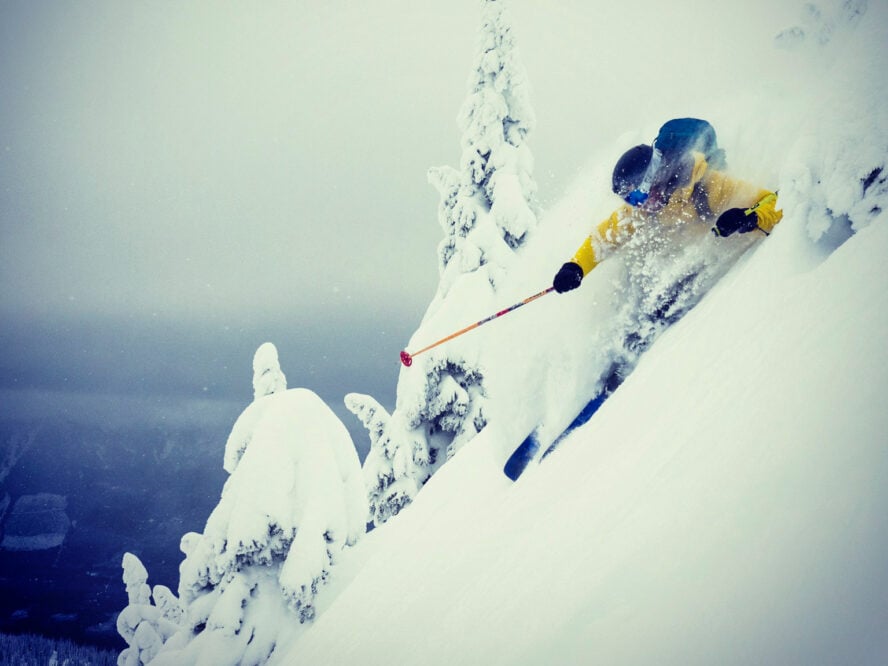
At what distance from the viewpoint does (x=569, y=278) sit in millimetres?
4516

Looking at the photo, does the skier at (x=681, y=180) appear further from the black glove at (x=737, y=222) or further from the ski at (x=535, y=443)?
the ski at (x=535, y=443)

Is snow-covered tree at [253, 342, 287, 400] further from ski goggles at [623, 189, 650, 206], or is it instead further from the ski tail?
ski goggles at [623, 189, 650, 206]

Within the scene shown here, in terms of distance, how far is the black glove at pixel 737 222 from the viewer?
355 cm

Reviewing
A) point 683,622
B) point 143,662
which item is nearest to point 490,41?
point 683,622

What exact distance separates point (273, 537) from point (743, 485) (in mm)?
8275

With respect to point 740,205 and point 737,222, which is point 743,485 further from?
point 740,205

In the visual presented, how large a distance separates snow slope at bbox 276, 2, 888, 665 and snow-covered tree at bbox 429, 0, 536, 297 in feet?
21.2

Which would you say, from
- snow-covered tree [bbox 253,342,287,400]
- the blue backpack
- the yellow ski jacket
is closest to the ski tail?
the yellow ski jacket

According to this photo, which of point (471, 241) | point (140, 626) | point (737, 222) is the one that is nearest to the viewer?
point (737, 222)

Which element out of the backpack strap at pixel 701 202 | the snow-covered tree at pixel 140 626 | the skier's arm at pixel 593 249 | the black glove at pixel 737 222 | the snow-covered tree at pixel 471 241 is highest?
the snow-covered tree at pixel 471 241

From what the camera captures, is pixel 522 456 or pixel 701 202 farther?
pixel 522 456

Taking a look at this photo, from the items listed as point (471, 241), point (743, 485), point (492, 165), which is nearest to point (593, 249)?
point (743, 485)

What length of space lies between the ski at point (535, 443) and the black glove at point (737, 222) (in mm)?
1853

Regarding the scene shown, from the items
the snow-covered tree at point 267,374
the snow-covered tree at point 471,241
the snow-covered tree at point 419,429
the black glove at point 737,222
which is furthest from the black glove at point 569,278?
the snow-covered tree at point 267,374
